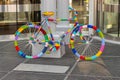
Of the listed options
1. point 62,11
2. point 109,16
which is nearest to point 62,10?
point 62,11

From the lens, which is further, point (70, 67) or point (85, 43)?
point (85, 43)

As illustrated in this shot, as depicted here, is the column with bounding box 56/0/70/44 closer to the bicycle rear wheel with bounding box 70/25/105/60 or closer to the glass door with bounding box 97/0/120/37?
the bicycle rear wheel with bounding box 70/25/105/60

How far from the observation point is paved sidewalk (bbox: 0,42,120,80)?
695 cm

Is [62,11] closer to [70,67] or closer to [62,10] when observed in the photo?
[62,10]

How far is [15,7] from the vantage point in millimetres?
16328

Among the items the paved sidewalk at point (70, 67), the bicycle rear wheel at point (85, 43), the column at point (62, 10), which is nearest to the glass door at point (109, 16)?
the column at point (62, 10)

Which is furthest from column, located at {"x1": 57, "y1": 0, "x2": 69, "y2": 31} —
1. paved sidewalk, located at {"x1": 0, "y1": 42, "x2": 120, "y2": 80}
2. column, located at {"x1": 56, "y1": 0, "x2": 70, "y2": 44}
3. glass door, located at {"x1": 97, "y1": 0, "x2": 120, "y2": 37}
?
glass door, located at {"x1": 97, "y1": 0, "x2": 120, "y2": 37}

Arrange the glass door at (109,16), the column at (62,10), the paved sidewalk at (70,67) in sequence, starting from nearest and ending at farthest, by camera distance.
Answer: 1. the paved sidewalk at (70,67)
2. the column at (62,10)
3. the glass door at (109,16)

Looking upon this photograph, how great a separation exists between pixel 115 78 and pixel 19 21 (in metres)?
10.3

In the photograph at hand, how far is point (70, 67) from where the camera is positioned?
786 centimetres

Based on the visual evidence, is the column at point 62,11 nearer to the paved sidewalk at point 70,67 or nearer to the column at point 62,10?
the column at point 62,10

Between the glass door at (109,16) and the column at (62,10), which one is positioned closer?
the column at (62,10)

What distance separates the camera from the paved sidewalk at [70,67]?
6949 millimetres

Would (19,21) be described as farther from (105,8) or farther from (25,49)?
(25,49)
